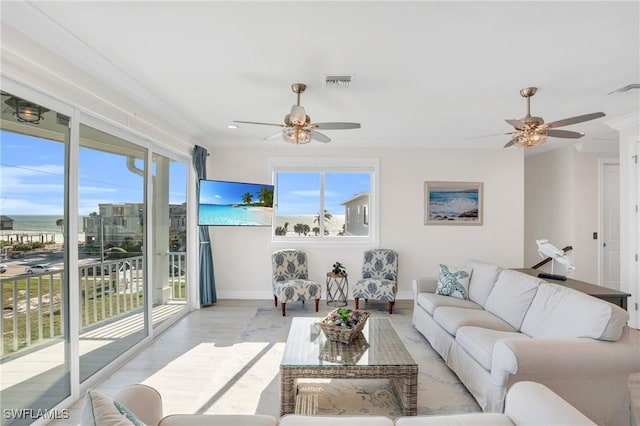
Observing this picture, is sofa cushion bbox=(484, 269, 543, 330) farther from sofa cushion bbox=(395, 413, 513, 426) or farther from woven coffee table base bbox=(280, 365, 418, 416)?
sofa cushion bbox=(395, 413, 513, 426)

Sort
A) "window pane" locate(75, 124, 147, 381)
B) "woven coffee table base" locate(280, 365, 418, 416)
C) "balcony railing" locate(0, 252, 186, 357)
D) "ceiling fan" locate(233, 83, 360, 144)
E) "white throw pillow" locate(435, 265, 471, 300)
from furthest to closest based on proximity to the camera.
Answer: "white throw pillow" locate(435, 265, 471, 300) < "ceiling fan" locate(233, 83, 360, 144) < "window pane" locate(75, 124, 147, 381) < "woven coffee table base" locate(280, 365, 418, 416) < "balcony railing" locate(0, 252, 186, 357)

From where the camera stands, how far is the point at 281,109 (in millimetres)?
3684

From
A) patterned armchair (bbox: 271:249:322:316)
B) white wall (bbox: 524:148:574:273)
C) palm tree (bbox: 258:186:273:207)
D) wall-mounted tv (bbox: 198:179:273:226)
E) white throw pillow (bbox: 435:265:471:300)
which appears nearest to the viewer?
white throw pillow (bbox: 435:265:471:300)

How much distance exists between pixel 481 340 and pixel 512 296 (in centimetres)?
78

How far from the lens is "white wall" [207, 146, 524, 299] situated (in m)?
5.38

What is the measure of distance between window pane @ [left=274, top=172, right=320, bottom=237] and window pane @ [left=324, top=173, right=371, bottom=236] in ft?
0.68

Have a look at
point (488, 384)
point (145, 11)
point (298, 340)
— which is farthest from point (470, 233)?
point (145, 11)

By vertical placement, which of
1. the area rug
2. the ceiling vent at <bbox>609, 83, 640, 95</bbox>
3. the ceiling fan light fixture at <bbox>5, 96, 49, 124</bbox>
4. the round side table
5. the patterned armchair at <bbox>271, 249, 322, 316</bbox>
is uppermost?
the ceiling vent at <bbox>609, 83, 640, 95</bbox>

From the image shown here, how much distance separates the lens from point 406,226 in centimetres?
540

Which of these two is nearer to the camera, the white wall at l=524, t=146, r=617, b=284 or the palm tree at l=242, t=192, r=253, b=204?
the palm tree at l=242, t=192, r=253, b=204

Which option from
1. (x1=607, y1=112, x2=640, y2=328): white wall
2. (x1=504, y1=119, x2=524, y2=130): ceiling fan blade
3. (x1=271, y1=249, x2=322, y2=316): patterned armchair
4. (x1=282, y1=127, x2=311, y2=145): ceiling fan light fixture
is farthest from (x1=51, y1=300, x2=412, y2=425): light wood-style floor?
(x1=607, y1=112, x2=640, y2=328): white wall

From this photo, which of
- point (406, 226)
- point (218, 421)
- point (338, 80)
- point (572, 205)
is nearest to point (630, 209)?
point (572, 205)

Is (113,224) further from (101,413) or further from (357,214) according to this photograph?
(357,214)

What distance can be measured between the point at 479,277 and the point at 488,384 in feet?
5.41
